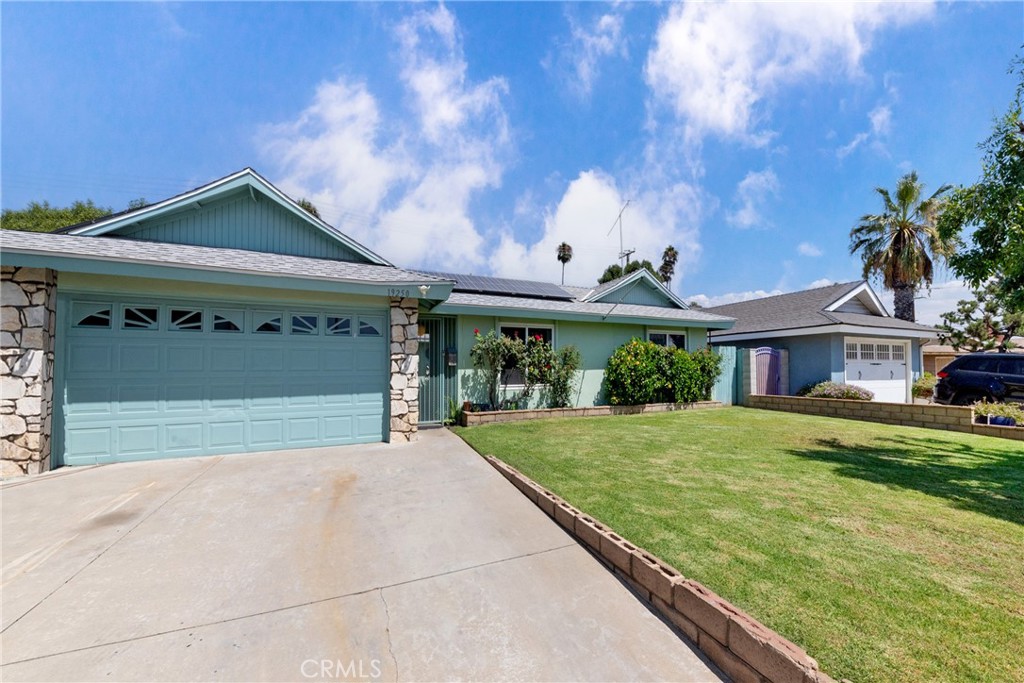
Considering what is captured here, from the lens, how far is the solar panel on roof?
12.0m

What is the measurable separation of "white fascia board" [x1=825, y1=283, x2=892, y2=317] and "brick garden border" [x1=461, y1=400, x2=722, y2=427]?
265 inches

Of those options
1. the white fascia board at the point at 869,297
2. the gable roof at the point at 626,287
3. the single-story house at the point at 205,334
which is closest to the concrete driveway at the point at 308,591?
the single-story house at the point at 205,334

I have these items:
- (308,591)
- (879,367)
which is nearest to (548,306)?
(308,591)

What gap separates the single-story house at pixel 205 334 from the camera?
5504 millimetres

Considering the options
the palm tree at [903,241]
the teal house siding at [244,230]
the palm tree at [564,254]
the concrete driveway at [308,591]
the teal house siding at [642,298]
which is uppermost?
the palm tree at [564,254]

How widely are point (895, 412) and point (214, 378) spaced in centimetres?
1500

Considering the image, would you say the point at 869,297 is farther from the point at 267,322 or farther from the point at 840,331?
the point at 267,322

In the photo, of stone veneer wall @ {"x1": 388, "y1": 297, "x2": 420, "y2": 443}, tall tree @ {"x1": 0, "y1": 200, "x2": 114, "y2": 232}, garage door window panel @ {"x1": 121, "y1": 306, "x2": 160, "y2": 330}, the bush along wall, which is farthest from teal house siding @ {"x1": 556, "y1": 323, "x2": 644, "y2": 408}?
tall tree @ {"x1": 0, "y1": 200, "x2": 114, "y2": 232}

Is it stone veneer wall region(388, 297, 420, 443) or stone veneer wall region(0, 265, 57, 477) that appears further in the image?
stone veneer wall region(388, 297, 420, 443)

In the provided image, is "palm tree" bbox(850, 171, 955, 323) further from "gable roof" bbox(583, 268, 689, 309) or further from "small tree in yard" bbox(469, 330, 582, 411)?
"small tree in yard" bbox(469, 330, 582, 411)

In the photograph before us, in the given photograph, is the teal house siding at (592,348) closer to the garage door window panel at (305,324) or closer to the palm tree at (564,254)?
the garage door window panel at (305,324)

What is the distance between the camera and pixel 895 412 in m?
9.84

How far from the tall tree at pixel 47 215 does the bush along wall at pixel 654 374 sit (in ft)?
90.6

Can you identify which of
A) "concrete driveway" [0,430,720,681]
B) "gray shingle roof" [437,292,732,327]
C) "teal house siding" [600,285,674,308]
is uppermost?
"teal house siding" [600,285,674,308]
